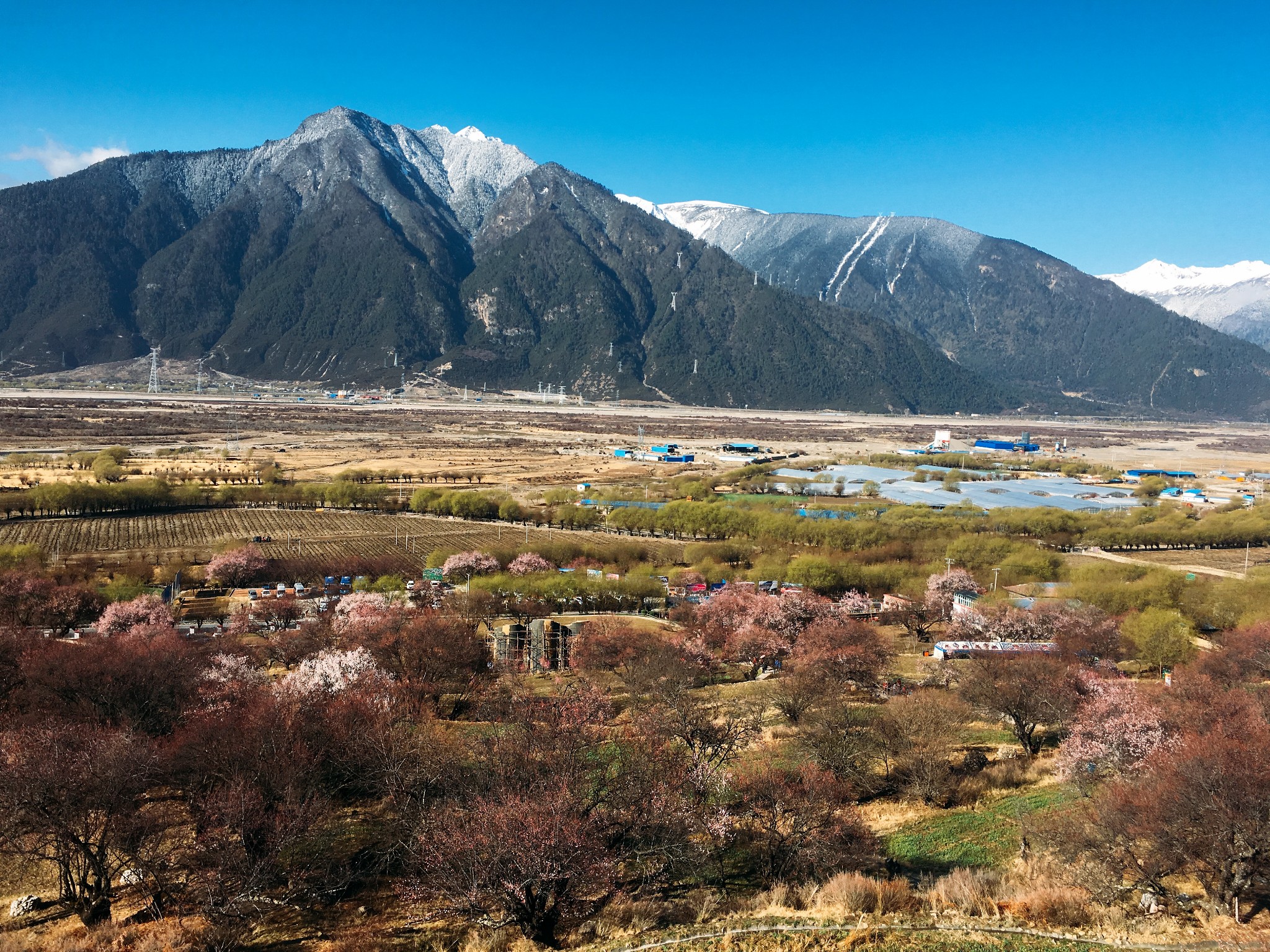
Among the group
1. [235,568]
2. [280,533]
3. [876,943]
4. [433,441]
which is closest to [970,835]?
[876,943]

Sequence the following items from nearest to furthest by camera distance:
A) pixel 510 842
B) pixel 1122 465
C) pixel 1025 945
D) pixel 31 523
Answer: pixel 1025 945 → pixel 510 842 → pixel 31 523 → pixel 1122 465

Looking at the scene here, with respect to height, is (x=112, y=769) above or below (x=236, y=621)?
above

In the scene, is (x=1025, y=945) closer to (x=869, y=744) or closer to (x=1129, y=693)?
(x=869, y=744)

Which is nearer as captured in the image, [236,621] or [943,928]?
[943,928]

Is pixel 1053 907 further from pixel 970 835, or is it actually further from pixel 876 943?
pixel 970 835

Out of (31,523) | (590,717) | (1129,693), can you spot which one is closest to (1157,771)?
(1129,693)

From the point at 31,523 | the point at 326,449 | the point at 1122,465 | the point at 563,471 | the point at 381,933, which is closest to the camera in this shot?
the point at 381,933

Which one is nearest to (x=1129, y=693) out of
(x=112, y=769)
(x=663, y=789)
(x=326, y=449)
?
(x=663, y=789)

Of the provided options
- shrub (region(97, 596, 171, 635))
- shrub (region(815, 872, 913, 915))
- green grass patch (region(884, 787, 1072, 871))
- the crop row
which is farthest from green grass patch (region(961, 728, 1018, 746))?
shrub (region(97, 596, 171, 635))
